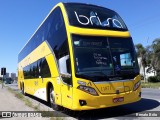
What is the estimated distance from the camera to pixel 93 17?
11547mm

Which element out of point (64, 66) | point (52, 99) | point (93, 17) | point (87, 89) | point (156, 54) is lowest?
point (52, 99)

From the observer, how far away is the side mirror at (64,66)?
10.5 m

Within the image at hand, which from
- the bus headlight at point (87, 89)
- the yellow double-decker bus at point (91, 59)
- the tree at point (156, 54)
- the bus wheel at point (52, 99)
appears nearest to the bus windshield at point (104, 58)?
the yellow double-decker bus at point (91, 59)

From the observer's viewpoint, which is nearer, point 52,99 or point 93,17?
point 93,17

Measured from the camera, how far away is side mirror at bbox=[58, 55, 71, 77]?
10.5 meters

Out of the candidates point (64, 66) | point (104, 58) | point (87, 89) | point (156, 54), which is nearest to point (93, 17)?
point (104, 58)

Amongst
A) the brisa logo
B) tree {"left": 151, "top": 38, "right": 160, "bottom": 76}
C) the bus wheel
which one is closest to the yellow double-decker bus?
the brisa logo

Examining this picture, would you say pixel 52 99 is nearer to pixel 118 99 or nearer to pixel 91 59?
pixel 91 59

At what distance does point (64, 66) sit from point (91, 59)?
108cm

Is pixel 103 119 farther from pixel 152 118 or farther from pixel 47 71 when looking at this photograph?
pixel 47 71

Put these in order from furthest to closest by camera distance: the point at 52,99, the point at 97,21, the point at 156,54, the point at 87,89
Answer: the point at 156,54
the point at 52,99
the point at 97,21
the point at 87,89

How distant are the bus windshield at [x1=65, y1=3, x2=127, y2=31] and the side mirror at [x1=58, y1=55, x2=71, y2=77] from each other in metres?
1.29

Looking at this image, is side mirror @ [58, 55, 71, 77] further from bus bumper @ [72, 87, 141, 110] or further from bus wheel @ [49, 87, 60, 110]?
bus wheel @ [49, 87, 60, 110]

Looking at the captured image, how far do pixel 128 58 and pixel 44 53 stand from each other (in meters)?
4.65
